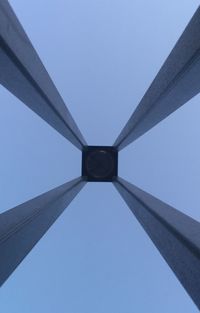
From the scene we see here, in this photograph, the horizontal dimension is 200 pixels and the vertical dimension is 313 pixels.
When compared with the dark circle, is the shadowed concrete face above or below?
below

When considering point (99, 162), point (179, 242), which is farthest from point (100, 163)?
point (179, 242)

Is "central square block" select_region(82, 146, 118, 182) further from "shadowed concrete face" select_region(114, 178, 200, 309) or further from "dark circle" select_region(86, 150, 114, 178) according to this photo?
"shadowed concrete face" select_region(114, 178, 200, 309)

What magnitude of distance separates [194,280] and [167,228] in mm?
1568

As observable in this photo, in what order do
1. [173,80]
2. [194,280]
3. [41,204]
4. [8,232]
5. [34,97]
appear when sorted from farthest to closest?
[41,204] < [34,97] < [173,80] < [8,232] < [194,280]

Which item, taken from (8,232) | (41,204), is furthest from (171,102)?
(8,232)

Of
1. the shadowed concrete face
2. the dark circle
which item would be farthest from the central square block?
the shadowed concrete face

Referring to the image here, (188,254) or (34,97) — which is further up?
(34,97)

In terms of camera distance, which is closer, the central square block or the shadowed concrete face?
the shadowed concrete face

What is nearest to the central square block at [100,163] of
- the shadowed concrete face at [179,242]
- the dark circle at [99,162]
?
the dark circle at [99,162]

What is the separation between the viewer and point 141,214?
923 centimetres

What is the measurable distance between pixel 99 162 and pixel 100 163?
4cm

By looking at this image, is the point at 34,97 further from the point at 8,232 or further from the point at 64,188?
the point at 64,188

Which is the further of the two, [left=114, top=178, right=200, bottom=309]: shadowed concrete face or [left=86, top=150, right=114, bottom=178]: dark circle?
[left=86, top=150, right=114, bottom=178]: dark circle

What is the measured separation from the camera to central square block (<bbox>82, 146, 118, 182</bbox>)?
15297mm
